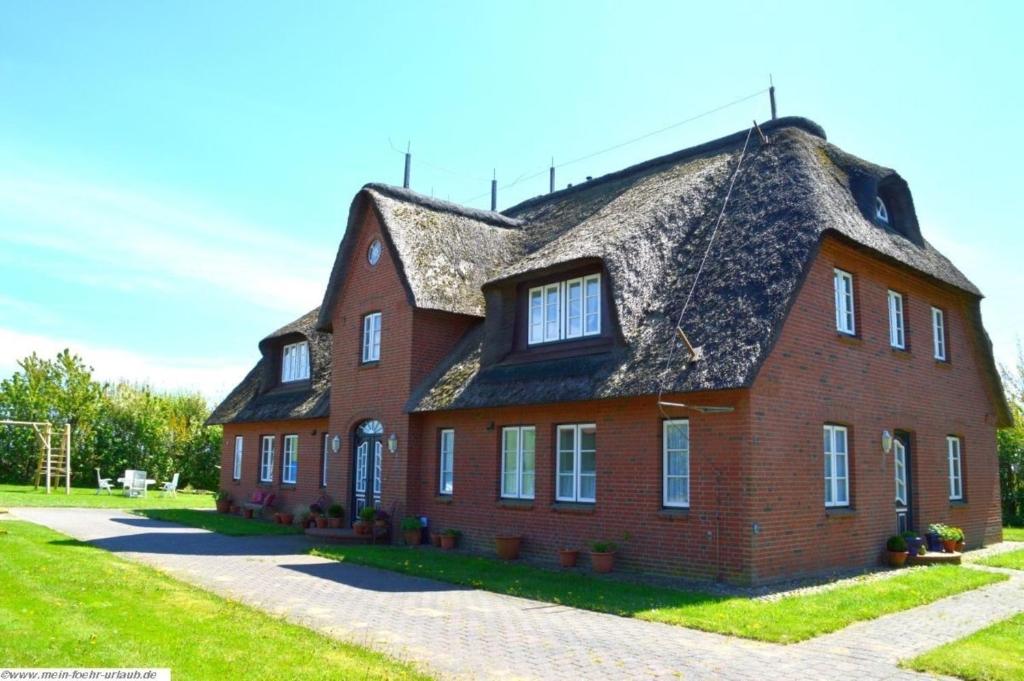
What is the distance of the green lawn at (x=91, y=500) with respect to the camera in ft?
89.0

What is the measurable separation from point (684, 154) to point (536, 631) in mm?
12838

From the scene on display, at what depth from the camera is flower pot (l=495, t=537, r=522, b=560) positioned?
15430 mm

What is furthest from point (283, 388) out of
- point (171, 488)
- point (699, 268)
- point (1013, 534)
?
point (1013, 534)

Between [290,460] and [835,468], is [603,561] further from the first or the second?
[290,460]

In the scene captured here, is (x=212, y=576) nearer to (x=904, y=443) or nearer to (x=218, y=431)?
(x=904, y=443)

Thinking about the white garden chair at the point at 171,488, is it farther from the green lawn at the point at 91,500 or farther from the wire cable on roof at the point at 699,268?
the wire cable on roof at the point at 699,268

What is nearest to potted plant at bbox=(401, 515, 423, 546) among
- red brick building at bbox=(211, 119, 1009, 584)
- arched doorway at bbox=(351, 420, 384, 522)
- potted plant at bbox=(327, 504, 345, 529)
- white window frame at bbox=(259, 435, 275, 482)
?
red brick building at bbox=(211, 119, 1009, 584)

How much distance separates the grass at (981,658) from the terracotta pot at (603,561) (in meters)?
5.54

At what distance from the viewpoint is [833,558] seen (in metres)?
13.7

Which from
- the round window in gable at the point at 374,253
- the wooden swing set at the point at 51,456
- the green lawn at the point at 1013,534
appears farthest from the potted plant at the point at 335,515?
the wooden swing set at the point at 51,456

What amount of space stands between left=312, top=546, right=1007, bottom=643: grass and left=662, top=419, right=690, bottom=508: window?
1.68 m

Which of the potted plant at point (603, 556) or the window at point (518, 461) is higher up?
the window at point (518, 461)

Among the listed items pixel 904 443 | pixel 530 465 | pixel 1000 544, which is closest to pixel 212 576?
pixel 530 465

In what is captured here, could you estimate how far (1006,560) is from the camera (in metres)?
15.7
